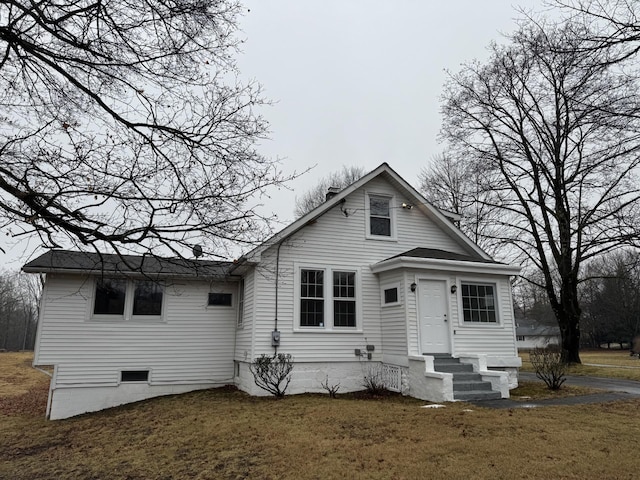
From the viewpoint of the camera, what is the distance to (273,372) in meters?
10.2

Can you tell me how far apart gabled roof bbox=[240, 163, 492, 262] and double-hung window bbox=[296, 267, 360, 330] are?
4.40 feet

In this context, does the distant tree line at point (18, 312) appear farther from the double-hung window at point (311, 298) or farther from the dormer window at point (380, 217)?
the dormer window at point (380, 217)

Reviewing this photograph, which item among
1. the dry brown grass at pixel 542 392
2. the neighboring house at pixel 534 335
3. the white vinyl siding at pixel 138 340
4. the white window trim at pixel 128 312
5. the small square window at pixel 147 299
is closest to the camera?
the dry brown grass at pixel 542 392

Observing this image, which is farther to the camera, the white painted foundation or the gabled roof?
the gabled roof

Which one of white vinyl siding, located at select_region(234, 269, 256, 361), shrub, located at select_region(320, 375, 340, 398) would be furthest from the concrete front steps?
white vinyl siding, located at select_region(234, 269, 256, 361)

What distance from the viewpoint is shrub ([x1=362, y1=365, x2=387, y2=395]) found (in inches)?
426

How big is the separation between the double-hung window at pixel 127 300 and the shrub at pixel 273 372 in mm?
3602

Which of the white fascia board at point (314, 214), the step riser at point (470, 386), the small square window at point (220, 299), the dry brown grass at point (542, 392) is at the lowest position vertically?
the dry brown grass at point (542, 392)

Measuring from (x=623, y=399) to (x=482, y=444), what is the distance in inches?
224

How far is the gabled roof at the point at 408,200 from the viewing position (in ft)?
37.8

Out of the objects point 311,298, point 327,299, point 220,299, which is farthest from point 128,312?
point 327,299

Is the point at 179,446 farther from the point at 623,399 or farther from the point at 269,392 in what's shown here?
the point at 623,399

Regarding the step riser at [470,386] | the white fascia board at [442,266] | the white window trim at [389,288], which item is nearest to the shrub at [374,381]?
the white window trim at [389,288]

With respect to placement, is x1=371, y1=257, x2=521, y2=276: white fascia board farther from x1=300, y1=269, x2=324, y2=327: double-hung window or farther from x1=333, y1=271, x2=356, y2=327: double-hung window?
x1=300, y1=269, x2=324, y2=327: double-hung window
